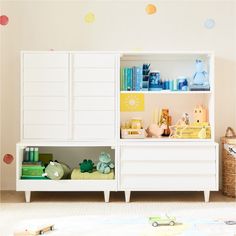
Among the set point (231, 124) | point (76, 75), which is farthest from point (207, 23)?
point (76, 75)

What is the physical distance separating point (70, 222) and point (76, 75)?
1476 millimetres

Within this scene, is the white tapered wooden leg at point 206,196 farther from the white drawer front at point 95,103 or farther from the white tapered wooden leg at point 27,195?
the white tapered wooden leg at point 27,195

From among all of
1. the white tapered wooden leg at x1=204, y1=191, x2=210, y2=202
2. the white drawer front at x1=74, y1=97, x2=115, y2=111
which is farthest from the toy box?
the white tapered wooden leg at x1=204, y1=191, x2=210, y2=202

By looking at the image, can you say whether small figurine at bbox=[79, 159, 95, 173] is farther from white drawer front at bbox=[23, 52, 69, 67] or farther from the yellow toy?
white drawer front at bbox=[23, 52, 69, 67]

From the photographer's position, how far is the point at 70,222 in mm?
2865

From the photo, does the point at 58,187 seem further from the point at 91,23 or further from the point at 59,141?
the point at 91,23

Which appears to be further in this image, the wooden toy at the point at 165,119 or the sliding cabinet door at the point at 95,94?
the wooden toy at the point at 165,119

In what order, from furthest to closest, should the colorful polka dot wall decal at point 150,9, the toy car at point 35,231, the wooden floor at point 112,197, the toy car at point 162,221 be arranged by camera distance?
the colorful polka dot wall decal at point 150,9 < the wooden floor at point 112,197 < the toy car at point 162,221 < the toy car at point 35,231

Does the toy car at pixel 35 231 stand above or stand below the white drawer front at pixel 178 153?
below

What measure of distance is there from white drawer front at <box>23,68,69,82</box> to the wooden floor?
99cm

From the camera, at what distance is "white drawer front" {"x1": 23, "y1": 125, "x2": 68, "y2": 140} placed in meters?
3.98

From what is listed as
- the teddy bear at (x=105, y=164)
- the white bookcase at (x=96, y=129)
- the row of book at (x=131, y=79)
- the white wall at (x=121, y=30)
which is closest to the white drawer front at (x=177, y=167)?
the white bookcase at (x=96, y=129)

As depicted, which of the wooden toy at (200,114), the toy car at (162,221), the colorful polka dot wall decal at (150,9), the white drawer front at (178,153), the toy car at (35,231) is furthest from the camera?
the colorful polka dot wall decal at (150,9)

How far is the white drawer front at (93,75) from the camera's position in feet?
13.0
